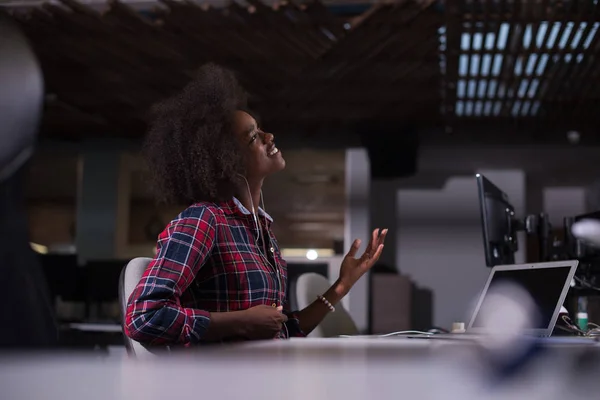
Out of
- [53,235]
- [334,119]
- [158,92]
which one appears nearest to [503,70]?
[334,119]

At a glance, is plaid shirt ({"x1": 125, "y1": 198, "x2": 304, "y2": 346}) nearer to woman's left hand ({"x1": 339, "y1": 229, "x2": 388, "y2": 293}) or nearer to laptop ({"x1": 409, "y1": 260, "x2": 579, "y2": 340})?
woman's left hand ({"x1": 339, "y1": 229, "x2": 388, "y2": 293})

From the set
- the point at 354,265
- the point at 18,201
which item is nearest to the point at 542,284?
the point at 354,265

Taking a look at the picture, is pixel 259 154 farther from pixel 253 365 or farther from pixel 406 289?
pixel 406 289

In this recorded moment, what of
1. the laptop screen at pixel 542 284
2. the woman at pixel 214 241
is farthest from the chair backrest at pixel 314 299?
the laptop screen at pixel 542 284

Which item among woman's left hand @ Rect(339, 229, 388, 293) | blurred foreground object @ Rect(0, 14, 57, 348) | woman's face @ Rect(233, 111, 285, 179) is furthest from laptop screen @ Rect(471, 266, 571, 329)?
blurred foreground object @ Rect(0, 14, 57, 348)

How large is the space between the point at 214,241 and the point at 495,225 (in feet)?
4.30

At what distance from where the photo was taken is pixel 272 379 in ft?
0.55

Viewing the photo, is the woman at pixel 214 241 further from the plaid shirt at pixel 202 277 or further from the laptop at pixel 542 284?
the laptop at pixel 542 284

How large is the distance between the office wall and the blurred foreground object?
616 cm

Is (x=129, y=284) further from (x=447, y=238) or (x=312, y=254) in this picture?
(x=447, y=238)

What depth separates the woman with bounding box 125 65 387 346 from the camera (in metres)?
1.35

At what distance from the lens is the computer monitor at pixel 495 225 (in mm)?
2381

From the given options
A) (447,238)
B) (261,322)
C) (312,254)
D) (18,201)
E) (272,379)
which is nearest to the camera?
(272,379)

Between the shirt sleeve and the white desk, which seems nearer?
the white desk
